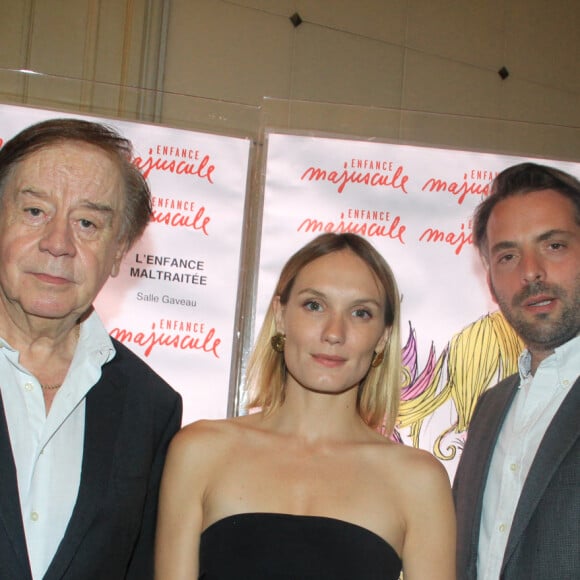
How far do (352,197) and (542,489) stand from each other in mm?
1073

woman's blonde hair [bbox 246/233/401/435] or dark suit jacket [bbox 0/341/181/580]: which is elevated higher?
woman's blonde hair [bbox 246/233/401/435]

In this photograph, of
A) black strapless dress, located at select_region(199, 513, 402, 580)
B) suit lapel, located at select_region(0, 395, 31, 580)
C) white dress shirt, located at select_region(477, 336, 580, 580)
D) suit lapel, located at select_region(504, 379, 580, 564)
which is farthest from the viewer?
white dress shirt, located at select_region(477, 336, 580, 580)

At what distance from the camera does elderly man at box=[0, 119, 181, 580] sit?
1.80 m

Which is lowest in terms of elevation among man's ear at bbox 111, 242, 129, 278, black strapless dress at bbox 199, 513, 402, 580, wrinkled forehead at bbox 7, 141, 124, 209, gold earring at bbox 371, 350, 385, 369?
black strapless dress at bbox 199, 513, 402, 580

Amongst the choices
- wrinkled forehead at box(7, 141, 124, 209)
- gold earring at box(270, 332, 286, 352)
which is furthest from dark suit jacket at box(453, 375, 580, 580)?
wrinkled forehead at box(7, 141, 124, 209)

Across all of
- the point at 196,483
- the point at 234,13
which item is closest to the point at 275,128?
the point at 196,483

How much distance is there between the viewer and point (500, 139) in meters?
2.64

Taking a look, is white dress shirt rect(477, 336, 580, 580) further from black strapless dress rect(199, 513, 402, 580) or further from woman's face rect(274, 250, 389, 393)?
woman's face rect(274, 250, 389, 393)

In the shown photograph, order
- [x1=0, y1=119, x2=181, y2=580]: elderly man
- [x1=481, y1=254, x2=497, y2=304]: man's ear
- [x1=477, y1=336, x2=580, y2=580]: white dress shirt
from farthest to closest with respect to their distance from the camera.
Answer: [x1=481, y1=254, x2=497, y2=304]: man's ear → [x1=477, y1=336, x2=580, y2=580]: white dress shirt → [x1=0, y1=119, x2=181, y2=580]: elderly man

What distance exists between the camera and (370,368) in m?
2.25

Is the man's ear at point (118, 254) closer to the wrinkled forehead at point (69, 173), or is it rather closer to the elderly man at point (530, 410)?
the wrinkled forehead at point (69, 173)

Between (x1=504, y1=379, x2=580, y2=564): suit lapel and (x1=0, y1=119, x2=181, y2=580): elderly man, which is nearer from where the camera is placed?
(x1=0, y1=119, x2=181, y2=580): elderly man

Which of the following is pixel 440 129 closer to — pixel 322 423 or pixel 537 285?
pixel 537 285

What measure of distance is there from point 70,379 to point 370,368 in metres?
0.80
